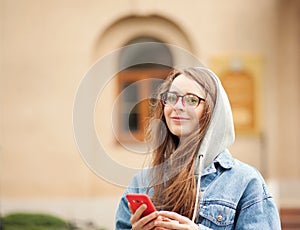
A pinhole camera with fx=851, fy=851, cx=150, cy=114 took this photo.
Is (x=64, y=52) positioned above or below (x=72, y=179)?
above

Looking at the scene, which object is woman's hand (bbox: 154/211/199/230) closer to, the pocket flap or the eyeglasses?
the pocket flap

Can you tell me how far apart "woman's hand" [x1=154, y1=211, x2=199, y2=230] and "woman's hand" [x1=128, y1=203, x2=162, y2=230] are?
0.05ft

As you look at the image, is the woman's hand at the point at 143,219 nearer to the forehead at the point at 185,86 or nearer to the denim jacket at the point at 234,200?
the denim jacket at the point at 234,200

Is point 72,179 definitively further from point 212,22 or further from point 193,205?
point 193,205

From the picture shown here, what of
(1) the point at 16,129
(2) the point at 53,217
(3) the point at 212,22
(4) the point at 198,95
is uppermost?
(3) the point at 212,22

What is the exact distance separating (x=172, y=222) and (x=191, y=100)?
0.46 metres

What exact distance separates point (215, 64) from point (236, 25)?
0.73m

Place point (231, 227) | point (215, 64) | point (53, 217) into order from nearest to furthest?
point (231, 227)
point (53, 217)
point (215, 64)

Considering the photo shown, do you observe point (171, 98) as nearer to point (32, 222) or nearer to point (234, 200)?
point (234, 200)

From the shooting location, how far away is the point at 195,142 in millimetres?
3039

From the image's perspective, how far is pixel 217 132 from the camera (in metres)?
3.06

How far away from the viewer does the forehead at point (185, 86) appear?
3.04 metres

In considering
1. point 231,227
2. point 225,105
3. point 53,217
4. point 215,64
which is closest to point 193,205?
point 231,227

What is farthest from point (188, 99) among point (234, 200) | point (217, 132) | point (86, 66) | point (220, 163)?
point (86, 66)
